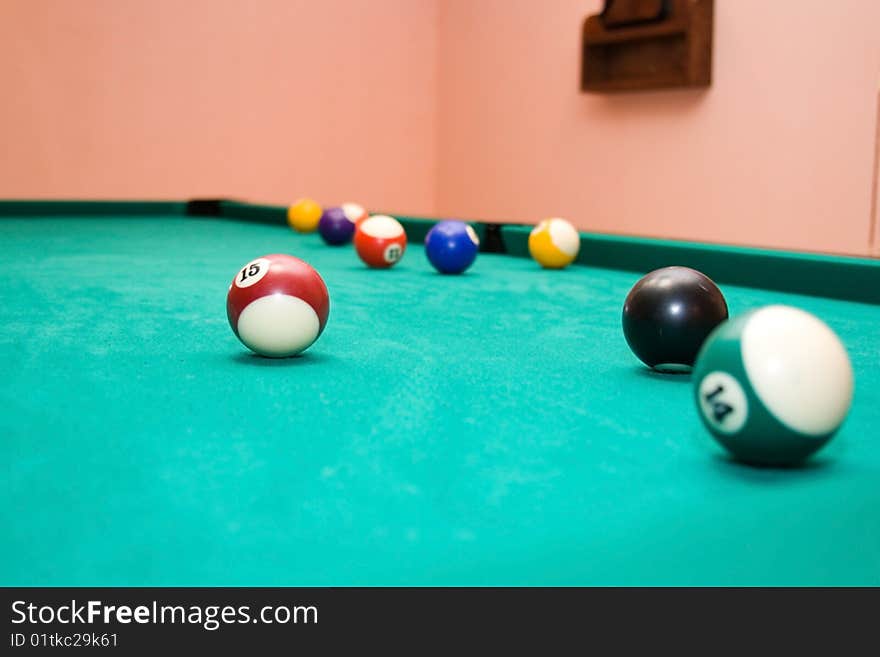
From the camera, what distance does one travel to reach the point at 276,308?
1.84 metres

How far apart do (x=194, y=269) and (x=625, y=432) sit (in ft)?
7.94

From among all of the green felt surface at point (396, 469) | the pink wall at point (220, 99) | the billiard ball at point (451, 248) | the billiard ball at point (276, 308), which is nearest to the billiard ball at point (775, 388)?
the green felt surface at point (396, 469)

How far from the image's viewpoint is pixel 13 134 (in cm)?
687

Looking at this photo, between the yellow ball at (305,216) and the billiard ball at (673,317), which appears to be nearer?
the billiard ball at (673,317)

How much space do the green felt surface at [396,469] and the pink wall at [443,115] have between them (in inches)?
134

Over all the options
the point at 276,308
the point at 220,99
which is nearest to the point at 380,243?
the point at 276,308

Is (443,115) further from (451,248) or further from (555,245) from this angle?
(451,248)

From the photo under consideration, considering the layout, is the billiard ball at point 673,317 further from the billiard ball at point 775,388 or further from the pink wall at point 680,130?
the pink wall at point 680,130

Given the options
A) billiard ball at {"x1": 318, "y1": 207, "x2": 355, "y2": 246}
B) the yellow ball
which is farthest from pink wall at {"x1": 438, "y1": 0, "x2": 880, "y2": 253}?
billiard ball at {"x1": 318, "y1": 207, "x2": 355, "y2": 246}

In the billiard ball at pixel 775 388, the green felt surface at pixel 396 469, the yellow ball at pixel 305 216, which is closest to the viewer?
the green felt surface at pixel 396 469

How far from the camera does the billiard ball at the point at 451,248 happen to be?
335 cm

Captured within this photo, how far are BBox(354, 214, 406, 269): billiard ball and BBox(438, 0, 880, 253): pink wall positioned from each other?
8.94 ft

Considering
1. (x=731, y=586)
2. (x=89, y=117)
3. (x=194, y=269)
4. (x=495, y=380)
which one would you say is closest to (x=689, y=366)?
(x=495, y=380)
